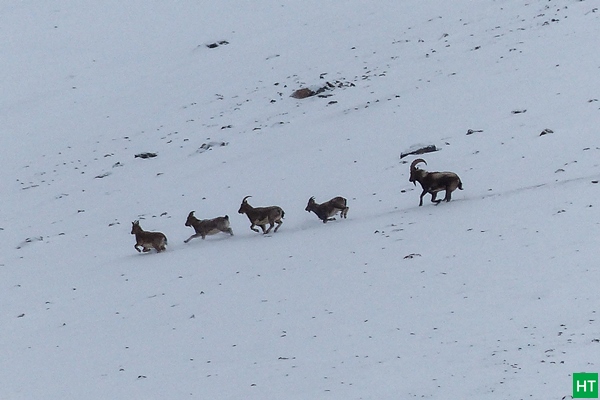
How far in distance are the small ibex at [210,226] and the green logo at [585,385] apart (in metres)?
9.48

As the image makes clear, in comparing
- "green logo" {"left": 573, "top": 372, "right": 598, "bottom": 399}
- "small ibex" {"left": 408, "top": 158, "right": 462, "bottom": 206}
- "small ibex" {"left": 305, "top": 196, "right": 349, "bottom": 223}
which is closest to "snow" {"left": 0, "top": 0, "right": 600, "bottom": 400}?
"green logo" {"left": 573, "top": 372, "right": 598, "bottom": 399}

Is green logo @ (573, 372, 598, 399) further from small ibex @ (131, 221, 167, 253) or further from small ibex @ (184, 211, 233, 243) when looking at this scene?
small ibex @ (131, 221, 167, 253)

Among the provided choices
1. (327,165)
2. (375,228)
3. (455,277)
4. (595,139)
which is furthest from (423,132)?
(455,277)

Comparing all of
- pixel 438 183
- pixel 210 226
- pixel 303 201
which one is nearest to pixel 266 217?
pixel 210 226

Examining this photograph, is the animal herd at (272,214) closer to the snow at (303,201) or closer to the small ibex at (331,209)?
the small ibex at (331,209)

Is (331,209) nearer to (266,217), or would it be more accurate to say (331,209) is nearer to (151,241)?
(266,217)

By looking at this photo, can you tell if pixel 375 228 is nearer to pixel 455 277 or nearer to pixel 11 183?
pixel 455 277

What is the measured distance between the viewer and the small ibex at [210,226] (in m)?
16.3

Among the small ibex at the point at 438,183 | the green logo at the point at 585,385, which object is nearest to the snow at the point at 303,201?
the green logo at the point at 585,385

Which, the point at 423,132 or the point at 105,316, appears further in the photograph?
the point at 423,132

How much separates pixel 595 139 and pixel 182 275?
8574mm

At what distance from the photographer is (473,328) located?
31.4ft

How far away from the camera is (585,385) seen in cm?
757

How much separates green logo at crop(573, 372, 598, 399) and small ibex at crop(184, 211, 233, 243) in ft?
31.1
